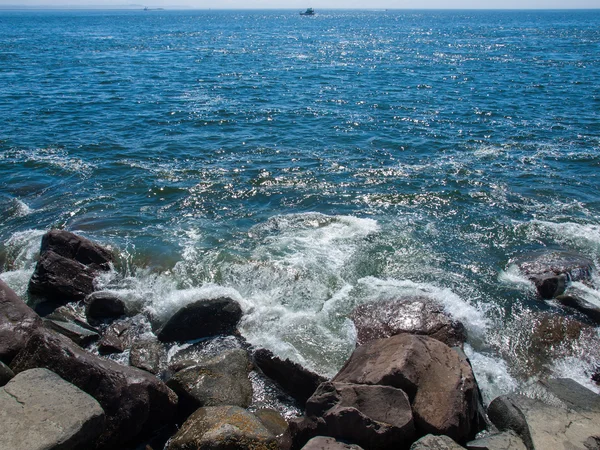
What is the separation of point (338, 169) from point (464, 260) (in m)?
8.16

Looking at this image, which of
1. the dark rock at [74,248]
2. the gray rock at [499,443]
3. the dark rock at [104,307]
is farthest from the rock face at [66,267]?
the gray rock at [499,443]

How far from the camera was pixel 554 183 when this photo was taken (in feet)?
64.5

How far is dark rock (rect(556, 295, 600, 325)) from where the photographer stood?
11906 millimetres

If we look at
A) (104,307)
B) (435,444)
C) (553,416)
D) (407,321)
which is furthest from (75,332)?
(553,416)

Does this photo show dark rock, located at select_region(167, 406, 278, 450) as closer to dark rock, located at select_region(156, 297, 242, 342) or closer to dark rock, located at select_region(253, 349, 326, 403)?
dark rock, located at select_region(253, 349, 326, 403)

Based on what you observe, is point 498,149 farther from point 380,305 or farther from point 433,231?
point 380,305

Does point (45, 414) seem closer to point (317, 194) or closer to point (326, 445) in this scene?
point (326, 445)

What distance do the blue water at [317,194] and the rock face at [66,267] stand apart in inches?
30.3

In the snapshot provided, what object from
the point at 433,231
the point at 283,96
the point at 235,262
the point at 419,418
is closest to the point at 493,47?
the point at 283,96

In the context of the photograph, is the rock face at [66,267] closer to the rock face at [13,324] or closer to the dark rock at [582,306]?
the rock face at [13,324]

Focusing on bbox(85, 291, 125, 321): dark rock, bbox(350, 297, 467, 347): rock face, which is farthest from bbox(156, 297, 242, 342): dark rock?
bbox(350, 297, 467, 347): rock face

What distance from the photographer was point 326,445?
724cm

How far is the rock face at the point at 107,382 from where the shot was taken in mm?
8352

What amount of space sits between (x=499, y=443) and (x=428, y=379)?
1397 millimetres
